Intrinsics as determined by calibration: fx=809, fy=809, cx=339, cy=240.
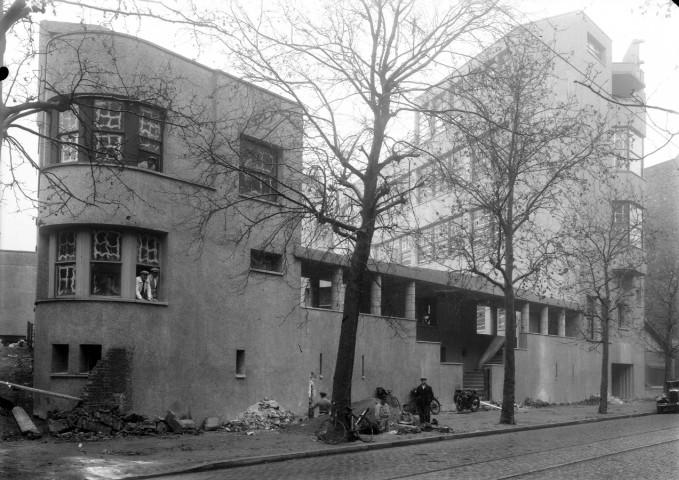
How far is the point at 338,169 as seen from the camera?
21609 millimetres

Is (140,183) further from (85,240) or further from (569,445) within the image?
(569,445)

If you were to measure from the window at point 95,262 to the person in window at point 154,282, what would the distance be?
22.8 inches

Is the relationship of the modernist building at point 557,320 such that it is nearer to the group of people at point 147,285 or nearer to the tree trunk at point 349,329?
the tree trunk at point 349,329

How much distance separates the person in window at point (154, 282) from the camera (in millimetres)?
22677

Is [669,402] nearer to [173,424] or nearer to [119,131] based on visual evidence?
[173,424]

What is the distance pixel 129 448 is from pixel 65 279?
19.8 feet

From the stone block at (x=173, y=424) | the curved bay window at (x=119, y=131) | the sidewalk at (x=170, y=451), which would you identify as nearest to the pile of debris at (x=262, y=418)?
the sidewalk at (x=170, y=451)

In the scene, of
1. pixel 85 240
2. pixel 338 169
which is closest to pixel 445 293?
pixel 338 169

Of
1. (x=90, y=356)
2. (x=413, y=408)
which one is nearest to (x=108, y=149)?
(x=90, y=356)

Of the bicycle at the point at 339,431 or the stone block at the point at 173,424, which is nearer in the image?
the bicycle at the point at 339,431

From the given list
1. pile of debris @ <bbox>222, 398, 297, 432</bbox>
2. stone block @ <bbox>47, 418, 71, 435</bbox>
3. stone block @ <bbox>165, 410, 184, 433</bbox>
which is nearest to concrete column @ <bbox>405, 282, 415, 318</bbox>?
pile of debris @ <bbox>222, 398, 297, 432</bbox>

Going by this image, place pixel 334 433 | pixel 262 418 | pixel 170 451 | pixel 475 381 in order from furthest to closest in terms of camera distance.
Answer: pixel 475 381 → pixel 262 418 → pixel 334 433 → pixel 170 451

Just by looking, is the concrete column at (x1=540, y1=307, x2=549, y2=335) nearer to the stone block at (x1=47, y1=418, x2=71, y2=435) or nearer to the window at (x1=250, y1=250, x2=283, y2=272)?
the window at (x1=250, y1=250, x2=283, y2=272)

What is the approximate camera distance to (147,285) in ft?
73.9
